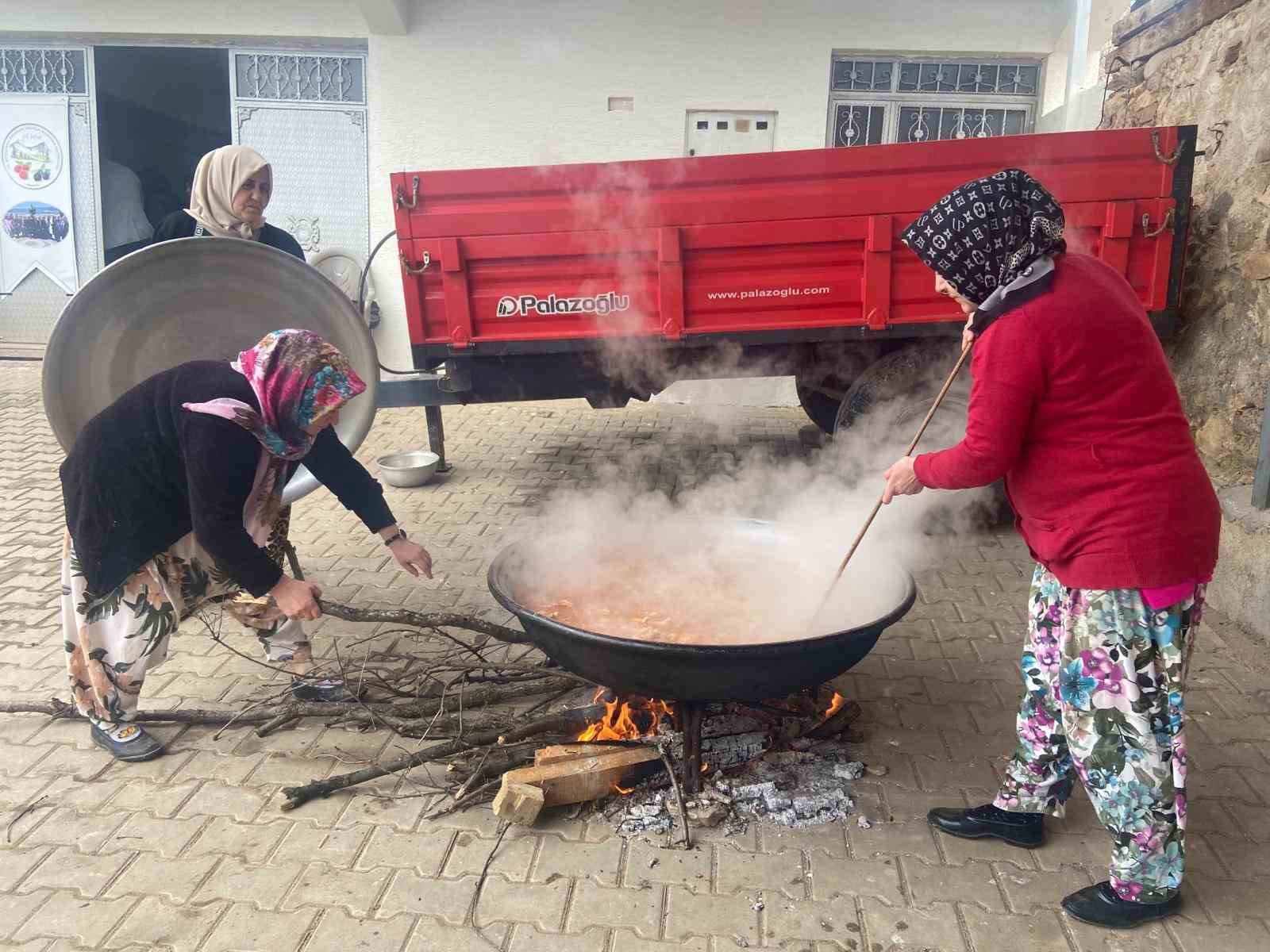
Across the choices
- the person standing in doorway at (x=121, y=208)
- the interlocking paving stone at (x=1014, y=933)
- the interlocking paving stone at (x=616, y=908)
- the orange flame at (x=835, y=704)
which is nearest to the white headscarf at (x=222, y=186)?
the interlocking paving stone at (x=616, y=908)

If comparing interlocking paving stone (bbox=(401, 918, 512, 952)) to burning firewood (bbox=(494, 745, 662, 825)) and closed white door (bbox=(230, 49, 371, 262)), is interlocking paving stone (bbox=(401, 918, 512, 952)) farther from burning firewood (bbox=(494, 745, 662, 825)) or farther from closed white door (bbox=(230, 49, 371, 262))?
closed white door (bbox=(230, 49, 371, 262))

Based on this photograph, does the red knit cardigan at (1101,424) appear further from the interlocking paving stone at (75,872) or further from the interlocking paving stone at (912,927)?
the interlocking paving stone at (75,872)

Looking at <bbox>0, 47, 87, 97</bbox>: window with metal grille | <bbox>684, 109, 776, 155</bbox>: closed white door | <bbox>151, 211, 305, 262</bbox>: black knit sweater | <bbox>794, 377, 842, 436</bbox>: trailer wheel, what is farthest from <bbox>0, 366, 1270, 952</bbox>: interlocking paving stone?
<bbox>0, 47, 87, 97</bbox>: window with metal grille

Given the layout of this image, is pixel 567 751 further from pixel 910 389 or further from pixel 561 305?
pixel 910 389

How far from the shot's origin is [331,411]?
2.79m

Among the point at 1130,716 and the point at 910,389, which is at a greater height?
the point at 910,389

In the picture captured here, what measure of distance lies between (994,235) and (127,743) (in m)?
3.30

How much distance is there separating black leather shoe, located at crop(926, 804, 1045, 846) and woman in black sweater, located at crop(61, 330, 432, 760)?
1996mm

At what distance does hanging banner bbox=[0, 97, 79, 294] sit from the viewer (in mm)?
8883

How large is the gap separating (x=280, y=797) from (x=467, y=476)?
3.81 m

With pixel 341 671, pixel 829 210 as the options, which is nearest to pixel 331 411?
pixel 341 671

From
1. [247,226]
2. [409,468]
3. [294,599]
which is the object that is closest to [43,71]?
[409,468]

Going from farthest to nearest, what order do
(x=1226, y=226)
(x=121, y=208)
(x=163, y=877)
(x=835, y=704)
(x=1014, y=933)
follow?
(x=121, y=208) < (x=1226, y=226) < (x=835, y=704) < (x=163, y=877) < (x=1014, y=933)

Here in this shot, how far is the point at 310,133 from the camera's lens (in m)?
8.34
